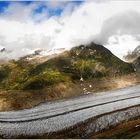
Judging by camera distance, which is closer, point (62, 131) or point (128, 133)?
point (128, 133)

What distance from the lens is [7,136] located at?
338 ft

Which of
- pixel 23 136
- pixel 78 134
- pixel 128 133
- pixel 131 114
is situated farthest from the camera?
pixel 131 114

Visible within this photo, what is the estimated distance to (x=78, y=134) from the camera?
9131 centimetres

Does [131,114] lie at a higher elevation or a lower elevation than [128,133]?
lower

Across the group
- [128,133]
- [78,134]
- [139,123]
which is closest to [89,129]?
[78,134]

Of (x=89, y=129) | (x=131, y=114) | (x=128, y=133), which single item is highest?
(x=128, y=133)

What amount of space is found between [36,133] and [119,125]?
20134 millimetres

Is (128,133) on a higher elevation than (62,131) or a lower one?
higher

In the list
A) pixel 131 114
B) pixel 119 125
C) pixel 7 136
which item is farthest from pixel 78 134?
pixel 131 114

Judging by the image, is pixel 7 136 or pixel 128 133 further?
pixel 7 136

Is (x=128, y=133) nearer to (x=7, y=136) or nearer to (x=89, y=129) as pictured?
(x=89, y=129)

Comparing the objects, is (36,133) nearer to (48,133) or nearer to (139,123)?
(48,133)

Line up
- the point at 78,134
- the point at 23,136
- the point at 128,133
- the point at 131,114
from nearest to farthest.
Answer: the point at 128,133, the point at 78,134, the point at 23,136, the point at 131,114

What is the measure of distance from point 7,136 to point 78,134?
20.9m
